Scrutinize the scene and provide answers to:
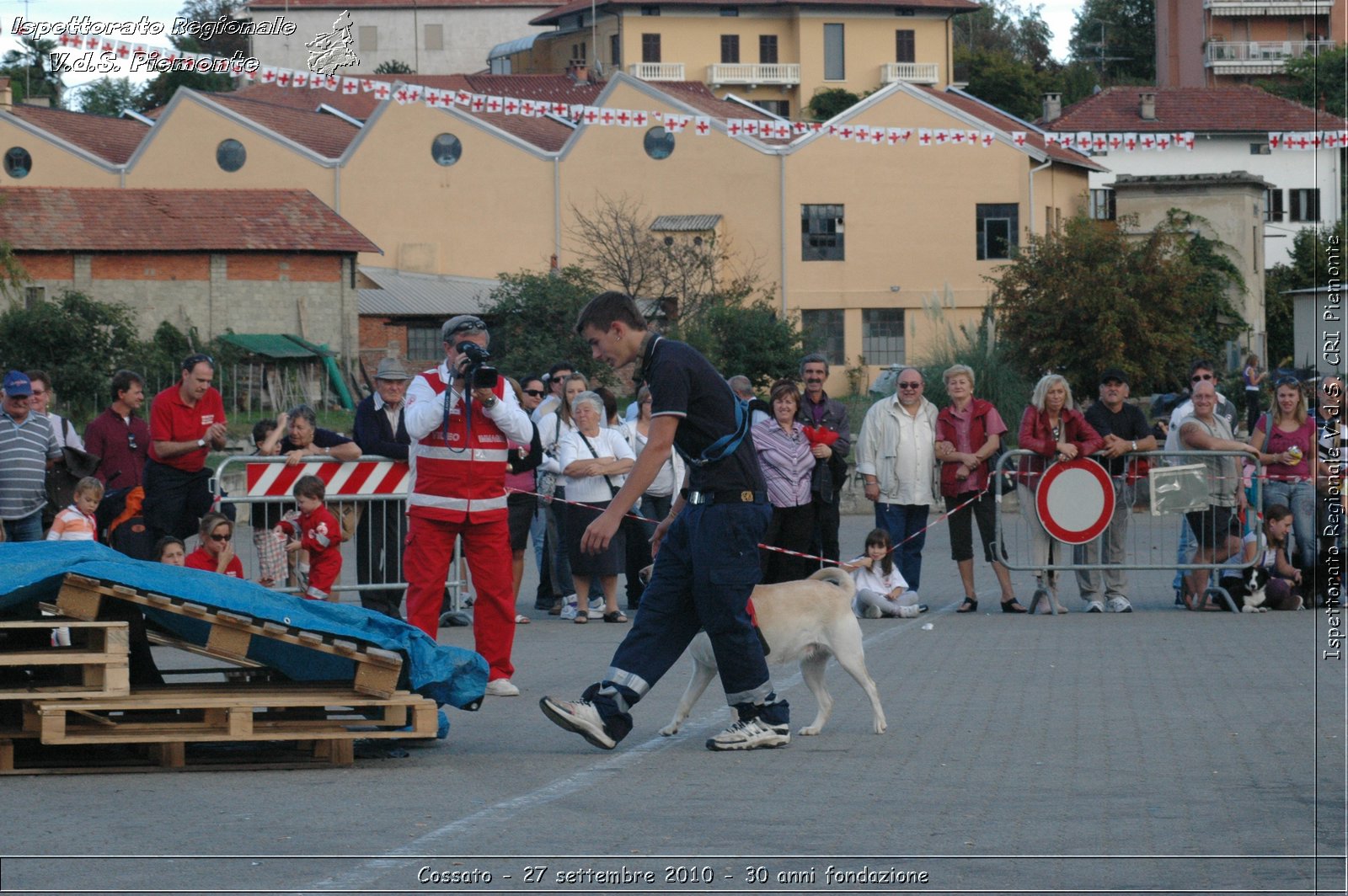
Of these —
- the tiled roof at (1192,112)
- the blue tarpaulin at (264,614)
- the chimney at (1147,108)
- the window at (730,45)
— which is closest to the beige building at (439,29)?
the window at (730,45)

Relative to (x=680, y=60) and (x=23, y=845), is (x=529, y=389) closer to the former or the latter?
(x=23, y=845)

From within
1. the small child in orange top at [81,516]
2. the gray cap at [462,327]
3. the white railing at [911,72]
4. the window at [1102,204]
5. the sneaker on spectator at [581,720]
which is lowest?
the sneaker on spectator at [581,720]

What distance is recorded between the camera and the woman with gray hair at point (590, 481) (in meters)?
14.5

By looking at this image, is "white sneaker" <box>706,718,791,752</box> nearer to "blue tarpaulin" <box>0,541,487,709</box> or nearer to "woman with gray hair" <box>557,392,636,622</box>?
"blue tarpaulin" <box>0,541,487,709</box>

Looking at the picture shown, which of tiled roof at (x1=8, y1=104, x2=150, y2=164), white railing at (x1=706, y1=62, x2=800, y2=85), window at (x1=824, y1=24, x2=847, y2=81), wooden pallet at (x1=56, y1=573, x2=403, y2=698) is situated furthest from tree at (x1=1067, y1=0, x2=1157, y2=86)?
wooden pallet at (x1=56, y1=573, x2=403, y2=698)

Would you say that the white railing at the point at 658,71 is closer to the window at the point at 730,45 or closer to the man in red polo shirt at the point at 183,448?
the window at the point at 730,45

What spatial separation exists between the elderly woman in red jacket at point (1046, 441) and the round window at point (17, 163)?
55.9m

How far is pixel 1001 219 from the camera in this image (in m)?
61.7

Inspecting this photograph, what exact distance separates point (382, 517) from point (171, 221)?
4566cm

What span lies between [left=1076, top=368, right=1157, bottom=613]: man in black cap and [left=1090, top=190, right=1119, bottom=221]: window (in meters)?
56.9

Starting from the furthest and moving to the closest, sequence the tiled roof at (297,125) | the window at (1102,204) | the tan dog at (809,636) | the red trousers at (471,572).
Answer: the window at (1102,204)
the tiled roof at (297,125)
the red trousers at (471,572)
the tan dog at (809,636)

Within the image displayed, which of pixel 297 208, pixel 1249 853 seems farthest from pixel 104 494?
pixel 297 208

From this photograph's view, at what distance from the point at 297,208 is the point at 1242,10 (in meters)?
61.6

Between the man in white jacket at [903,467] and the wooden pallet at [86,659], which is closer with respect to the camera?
the wooden pallet at [86,659]
